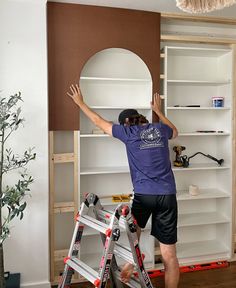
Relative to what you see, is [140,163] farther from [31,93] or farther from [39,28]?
[39,28]

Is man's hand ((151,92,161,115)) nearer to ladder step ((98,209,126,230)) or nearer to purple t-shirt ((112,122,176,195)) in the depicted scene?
purple t-shirt ((112,122,176,195))

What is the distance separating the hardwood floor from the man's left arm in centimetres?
156

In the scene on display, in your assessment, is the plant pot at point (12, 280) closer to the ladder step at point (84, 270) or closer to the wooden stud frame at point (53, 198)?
the wooden stud frame at point (53, 198)

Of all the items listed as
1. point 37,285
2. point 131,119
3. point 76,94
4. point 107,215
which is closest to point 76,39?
point 76,94

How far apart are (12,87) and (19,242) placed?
1355mm

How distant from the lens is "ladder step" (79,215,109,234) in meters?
2.09

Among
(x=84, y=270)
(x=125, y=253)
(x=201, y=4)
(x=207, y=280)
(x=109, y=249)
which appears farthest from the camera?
(x=207, y=280)

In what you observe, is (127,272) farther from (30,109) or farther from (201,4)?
(201,4)

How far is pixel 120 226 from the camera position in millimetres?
2117

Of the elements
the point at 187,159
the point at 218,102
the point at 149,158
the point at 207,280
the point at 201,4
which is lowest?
the point at 207,280

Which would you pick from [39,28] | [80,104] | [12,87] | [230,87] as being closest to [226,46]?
[230,87]

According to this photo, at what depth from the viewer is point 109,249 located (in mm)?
1997

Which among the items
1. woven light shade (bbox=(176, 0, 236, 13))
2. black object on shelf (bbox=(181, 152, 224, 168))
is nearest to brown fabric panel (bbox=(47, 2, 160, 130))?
black object on shelf (bbox=(181, 152, 224, 168))

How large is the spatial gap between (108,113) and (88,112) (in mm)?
651
